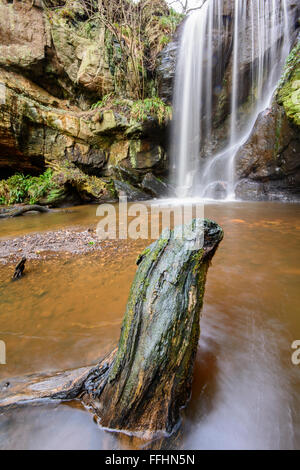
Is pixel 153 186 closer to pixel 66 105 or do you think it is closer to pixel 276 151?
pixel 276 151

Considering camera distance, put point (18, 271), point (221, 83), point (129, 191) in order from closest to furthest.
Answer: point (18, 271), point (129, 191), point (221, 83)

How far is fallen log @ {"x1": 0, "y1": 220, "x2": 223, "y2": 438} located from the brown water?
0.20 feet

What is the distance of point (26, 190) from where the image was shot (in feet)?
25.7

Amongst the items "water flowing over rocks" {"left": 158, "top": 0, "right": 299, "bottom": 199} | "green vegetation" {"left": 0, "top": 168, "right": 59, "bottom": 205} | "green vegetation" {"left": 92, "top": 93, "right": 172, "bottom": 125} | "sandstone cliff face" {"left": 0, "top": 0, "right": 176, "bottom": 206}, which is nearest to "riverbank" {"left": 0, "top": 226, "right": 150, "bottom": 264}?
"green vegetation" {"left": 0, "top": 168, "right": 59, "bottom": 205}

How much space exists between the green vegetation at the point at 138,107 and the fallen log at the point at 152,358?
29.9 feet

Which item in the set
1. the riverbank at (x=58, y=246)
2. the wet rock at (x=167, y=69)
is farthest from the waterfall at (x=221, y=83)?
the riverbank at (x=58, y=246)

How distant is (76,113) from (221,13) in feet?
24.8

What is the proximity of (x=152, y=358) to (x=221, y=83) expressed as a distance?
11904 millimetres

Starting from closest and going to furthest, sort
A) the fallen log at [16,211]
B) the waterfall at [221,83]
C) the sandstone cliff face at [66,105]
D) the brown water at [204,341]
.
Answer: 1. the brown water at [204,341]
2. the fallen log at [16,211]
3. the sandstone cliff face at [66,105]
4. the waterfall at [221,83]

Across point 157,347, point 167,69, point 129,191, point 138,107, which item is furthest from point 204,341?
point 167,69

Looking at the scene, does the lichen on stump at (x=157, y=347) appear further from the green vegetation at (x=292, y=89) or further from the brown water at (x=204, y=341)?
the green vegetation at (x=292, y=89)

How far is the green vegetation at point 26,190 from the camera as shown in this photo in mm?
7566
